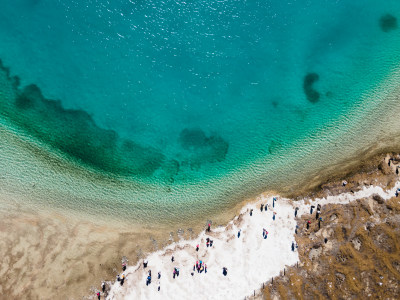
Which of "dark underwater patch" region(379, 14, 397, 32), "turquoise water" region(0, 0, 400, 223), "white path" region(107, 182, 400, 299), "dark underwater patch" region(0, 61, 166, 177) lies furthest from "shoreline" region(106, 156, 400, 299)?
"dark underwater patch" region(379, 14, 397, 32)

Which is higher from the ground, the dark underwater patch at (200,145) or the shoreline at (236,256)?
the dark underwater patch at (200,145)

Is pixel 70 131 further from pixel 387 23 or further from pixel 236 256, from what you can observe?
pixel 387 23

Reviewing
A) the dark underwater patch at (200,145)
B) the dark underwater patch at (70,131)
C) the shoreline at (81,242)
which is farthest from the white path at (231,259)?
the dark underwater patch at (70,131)

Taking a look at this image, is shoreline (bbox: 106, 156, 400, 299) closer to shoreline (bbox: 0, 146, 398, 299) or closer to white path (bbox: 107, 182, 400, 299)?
white path (bbox: 107, 182, 400, 299)

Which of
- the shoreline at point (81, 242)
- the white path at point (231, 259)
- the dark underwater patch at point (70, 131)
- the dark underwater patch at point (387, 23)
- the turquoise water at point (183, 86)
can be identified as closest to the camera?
the shoreline at point (81, 242)

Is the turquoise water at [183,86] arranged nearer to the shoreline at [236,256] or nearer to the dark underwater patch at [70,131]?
the dark underwater patch at [70,131]

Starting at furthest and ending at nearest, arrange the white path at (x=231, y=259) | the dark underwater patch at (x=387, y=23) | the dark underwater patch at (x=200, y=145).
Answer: the dark underwater patch at (x=387, y=23), the dark underwater patch at (x=200, y=145), the white path at (x=231, y=259)

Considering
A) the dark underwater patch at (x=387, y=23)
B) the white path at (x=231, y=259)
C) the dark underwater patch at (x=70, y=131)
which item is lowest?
the white path at (x=231, y=259)
